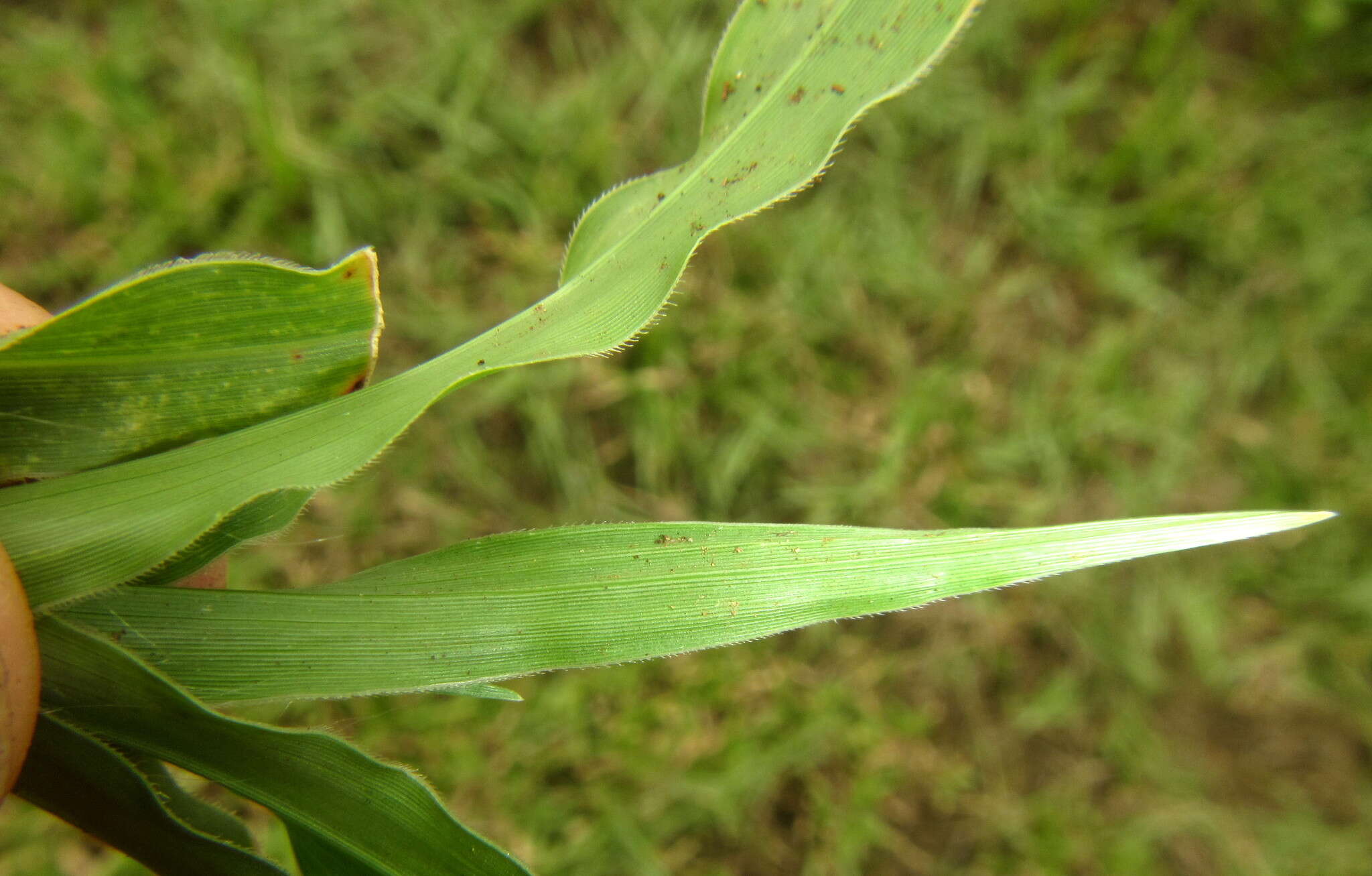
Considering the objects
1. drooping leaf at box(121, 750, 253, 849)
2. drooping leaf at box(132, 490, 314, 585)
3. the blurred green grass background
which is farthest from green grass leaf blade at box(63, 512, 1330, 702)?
the blurred green grass background

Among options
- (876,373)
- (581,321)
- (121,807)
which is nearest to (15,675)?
(121,807)

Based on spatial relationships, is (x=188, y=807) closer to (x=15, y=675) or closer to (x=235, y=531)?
(x=15, y=675)

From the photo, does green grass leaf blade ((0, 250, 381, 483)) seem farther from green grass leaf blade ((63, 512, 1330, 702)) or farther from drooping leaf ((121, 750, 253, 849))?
drooping leaf ((121, 750, 253, 849))

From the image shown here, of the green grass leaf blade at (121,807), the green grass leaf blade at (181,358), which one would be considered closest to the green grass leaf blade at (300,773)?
the green grass leaf blade at (121,807)

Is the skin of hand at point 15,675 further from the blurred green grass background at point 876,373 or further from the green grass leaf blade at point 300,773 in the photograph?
the blurred green grass background at point 876,373

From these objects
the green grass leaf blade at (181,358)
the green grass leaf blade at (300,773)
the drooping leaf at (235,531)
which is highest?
the green grass leaf blade at (181,358)
